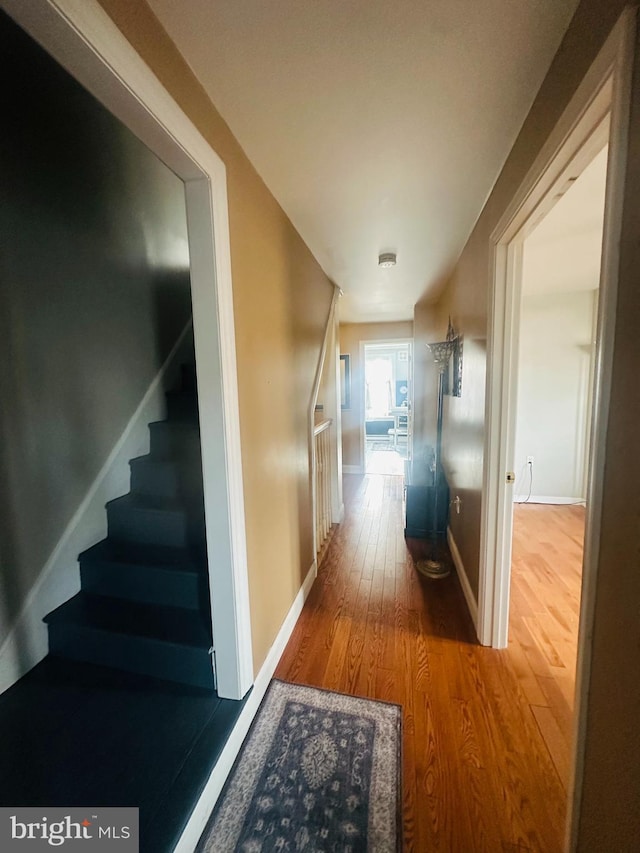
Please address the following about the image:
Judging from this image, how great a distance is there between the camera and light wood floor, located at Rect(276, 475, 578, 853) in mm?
1049

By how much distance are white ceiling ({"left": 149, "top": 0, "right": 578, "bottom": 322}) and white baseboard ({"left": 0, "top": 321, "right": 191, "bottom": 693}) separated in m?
1.62

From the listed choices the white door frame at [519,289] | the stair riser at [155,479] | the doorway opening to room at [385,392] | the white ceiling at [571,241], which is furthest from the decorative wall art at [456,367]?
the doorway opening to room at [385,392]

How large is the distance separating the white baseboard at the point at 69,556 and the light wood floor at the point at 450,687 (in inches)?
44.4

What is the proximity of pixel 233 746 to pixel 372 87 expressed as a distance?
2.34 metres

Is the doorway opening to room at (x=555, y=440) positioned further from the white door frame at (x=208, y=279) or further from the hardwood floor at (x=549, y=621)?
the white door frame at (x=208, y=279)

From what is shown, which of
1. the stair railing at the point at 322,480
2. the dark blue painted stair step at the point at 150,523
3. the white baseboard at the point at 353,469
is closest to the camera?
the dark blue painted stair step at the point at 150,523

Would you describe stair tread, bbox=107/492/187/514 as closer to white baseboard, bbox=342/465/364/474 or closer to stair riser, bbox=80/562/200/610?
stair riser, bbox=80/562/200/610

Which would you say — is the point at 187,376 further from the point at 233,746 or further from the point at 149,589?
the point at 233,746

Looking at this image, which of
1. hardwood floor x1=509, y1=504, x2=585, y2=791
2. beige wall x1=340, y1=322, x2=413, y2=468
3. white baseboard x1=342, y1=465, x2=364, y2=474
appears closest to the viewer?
hardwood floor x1=509, y1=504, x2=585, y2=791

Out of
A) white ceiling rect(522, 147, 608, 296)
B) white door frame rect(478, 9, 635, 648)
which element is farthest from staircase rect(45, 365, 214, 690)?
white ceiling rect(522, 147, 608, 296)

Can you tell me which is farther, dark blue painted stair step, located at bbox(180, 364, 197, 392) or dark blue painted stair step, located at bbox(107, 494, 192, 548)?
dark blue painted stair step, located at bbox(180, 364, 197, 392)

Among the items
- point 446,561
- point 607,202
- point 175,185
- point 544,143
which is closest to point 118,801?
point 607,202

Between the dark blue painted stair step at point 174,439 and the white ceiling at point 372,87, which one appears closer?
the white ceiling at point 372,87

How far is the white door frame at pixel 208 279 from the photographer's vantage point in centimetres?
72
